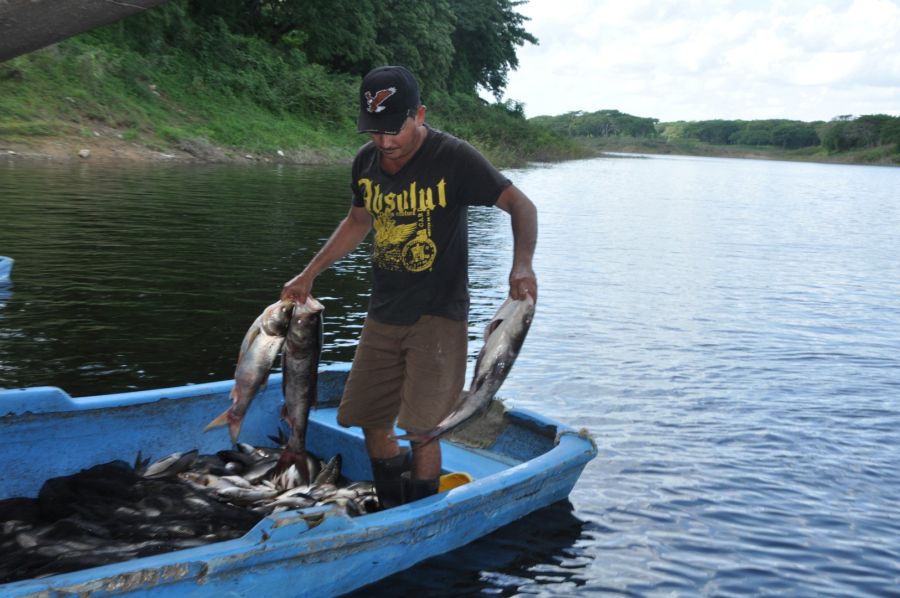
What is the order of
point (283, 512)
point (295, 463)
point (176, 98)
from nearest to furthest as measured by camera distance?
point (283, 512) → point (295, 463) → point (176, 98)

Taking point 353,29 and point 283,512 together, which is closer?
point 283,512

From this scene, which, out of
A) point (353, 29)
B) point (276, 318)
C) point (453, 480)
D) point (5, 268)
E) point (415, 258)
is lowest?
point (453, 480)

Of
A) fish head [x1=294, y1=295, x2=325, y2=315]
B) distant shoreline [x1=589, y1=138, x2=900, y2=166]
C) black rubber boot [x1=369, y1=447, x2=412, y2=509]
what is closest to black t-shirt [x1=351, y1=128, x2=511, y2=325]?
fish head [x1=294, y1=295, x2=325, y2=315]

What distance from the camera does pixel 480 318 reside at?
547 inches

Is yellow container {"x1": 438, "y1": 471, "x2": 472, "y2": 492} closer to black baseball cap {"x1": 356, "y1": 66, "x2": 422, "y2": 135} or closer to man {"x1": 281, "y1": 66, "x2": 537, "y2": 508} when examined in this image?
man {"x1": 281, "y1": 66, "x2": 537, "y2": 508}

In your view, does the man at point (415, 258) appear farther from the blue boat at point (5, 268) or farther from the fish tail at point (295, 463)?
the blue boat at point (5, 268)

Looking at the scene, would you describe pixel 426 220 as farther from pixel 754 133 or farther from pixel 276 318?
pixel 754 133

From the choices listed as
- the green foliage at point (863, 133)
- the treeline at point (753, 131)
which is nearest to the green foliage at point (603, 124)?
the treeline at point (753, 131)

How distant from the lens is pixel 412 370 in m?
5.52

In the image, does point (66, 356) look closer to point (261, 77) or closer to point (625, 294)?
point (625, 294)

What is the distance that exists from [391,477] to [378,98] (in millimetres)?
2233

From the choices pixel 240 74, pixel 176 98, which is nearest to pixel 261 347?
Result: pixel 176 98

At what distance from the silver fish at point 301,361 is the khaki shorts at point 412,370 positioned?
0.28 meters

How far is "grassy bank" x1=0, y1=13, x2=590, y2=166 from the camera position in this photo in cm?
2978
